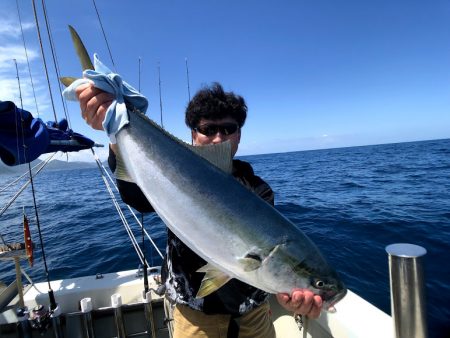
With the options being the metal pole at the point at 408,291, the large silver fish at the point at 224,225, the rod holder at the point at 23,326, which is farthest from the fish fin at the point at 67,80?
the rod holder at the point at 23,326

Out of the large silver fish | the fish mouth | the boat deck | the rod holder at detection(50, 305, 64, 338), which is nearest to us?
the large silver fish

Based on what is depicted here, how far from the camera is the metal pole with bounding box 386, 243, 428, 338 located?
2404 millimetres

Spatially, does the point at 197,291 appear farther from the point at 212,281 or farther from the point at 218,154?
the point at 218,154

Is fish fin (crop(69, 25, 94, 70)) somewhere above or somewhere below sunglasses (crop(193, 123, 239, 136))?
above

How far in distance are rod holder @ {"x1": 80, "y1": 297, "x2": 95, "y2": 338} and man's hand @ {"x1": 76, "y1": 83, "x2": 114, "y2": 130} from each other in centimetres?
334

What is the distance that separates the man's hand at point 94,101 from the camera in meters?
2.22

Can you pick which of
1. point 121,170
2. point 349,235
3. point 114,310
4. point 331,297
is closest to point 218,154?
point 121,170

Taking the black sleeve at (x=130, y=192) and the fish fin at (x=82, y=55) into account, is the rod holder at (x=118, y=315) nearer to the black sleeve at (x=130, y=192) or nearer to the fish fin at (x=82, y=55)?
the black sleeve at (x=130, y=192)

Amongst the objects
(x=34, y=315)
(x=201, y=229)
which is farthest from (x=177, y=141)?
(x=34, y=315)

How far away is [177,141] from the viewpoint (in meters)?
2.13

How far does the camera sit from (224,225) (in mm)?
1869

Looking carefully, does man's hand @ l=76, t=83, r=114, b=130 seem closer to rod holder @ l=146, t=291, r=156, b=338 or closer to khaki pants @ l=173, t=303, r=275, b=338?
khaki pants @ l=173, t=303, r=275, b=338

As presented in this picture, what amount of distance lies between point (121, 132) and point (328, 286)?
5.96ft

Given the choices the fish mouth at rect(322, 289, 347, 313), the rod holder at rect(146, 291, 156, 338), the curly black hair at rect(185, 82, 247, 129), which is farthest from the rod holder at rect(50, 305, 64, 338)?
the fish mouth at rect(322, 289, 347, 313)
